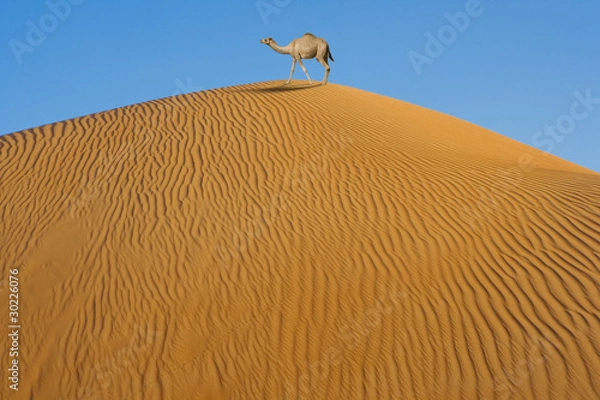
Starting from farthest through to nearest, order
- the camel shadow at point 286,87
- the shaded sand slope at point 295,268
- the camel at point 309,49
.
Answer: the camel shadow at point 286,87 < the camel at point 309,49 < the shaded sand slope at point 295,268

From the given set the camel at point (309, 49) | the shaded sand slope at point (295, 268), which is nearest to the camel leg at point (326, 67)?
the camel at point (309, 49)

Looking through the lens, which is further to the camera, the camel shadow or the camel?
the camel shadow

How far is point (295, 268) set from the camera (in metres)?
7.59

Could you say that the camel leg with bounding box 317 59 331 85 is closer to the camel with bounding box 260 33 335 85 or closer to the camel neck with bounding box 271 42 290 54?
the camel with bounding box 260 33 335 85

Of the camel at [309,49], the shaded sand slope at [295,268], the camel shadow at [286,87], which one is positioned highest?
the camel at [309,49]

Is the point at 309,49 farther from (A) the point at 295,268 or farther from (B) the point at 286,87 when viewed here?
(A) the point at 295,268

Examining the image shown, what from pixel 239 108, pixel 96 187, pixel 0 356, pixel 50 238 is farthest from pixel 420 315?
pixel 239 108

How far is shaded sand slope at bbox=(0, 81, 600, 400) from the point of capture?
587cm

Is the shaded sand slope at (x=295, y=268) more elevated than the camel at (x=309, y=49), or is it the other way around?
the camel at (x=309, y=49)

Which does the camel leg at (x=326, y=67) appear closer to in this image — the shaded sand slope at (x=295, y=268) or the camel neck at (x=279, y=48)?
the camel neck at (x=279, y=48)

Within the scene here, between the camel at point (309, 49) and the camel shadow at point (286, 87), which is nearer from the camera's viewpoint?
the camel at point (309, 49)

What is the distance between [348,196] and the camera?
9328 mm

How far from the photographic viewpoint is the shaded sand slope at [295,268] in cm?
587

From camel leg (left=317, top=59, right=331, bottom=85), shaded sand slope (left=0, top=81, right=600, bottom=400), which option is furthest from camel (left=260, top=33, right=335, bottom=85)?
shaded sand slope (left=0, top=81, right=600, bottom=400)
